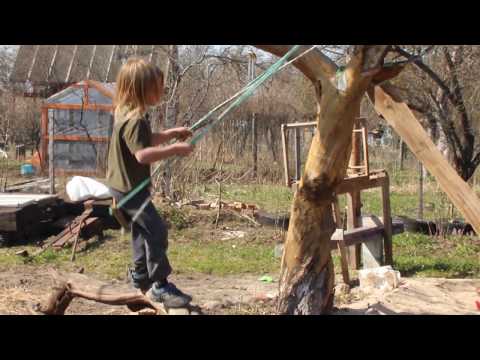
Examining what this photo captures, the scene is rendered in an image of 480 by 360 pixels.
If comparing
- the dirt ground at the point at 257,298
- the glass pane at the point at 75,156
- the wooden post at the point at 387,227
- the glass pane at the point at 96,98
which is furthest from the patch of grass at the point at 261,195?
the dirt ground at the point at 257,298

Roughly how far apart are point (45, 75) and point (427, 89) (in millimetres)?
14393

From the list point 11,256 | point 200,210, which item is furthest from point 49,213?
point 200,210

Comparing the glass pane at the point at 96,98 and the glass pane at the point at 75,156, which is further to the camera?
the glass pane at the point at 75,156

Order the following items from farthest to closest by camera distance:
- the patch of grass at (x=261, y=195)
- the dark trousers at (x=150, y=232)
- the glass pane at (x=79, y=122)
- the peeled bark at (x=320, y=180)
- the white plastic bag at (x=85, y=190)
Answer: the glass pane at (x=79, y=122) < the patch of grass at (x=261, y=195) < the white plastic bag at (x=85, y=190) < the peeled bark at (x=320, y=180) < the dark trousers at (x=150, y=232)

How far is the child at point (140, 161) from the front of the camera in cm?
335

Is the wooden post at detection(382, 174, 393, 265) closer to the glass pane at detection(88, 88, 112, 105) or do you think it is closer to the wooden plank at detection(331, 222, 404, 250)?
the wooden plank at detection(331, 222, 404, 250)

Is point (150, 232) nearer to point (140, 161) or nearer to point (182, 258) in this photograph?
point (140, 161)

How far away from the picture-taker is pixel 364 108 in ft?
50.0

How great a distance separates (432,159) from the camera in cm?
376

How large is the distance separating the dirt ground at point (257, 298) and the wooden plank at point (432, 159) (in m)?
0.99

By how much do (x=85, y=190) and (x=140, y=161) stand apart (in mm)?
6159

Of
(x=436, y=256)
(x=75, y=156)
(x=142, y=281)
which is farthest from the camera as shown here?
(x=75, y=156)

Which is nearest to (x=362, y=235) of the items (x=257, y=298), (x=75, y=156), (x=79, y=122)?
(x=257, y=298)

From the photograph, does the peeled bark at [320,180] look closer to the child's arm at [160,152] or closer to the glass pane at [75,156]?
the child's arm at [160,152]
